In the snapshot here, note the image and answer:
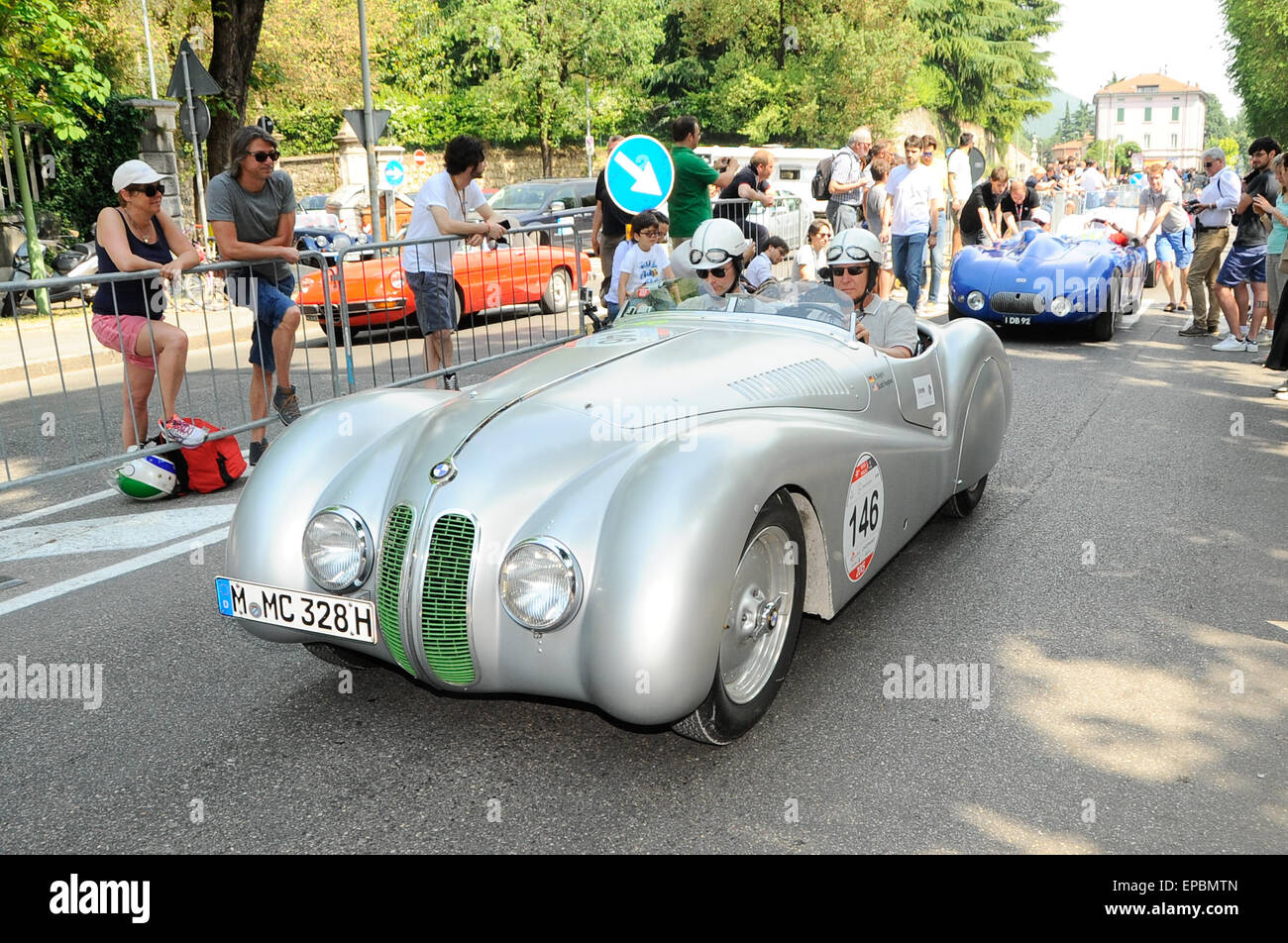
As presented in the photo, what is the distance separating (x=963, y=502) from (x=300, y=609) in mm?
3396

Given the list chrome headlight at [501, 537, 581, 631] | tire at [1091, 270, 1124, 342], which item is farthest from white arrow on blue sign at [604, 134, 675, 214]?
chrome headlight at [501, 537, 581, 631]

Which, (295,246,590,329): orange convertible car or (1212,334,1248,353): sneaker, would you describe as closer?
(295,246,590,329): orange convertible car

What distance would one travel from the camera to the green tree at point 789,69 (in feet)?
132

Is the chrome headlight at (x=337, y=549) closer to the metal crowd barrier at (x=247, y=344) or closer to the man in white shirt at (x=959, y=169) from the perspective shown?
the metal crowd barrier at (x=247, y=344)

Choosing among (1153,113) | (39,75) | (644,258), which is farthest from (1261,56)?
(1153,113)

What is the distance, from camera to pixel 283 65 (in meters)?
37.1

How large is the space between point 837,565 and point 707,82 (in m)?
43.6

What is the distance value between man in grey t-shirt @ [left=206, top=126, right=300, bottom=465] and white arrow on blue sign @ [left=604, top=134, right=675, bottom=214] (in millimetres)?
2531

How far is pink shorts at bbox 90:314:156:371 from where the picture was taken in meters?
6.29

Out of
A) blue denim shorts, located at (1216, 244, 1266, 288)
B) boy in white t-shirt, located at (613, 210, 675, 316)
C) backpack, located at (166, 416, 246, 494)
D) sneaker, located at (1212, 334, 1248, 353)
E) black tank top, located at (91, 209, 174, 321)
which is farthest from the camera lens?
sneaker, located at (1212, 334, 1248, 353)

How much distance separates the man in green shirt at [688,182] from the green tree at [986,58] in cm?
4467

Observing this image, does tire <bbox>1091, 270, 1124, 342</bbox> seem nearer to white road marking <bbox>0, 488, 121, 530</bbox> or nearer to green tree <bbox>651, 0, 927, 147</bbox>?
white road marking <bbox>0, 488, 121, 530</bbox>

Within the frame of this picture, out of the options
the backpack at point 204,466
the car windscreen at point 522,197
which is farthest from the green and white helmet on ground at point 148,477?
the car windscreen at point 522,197
